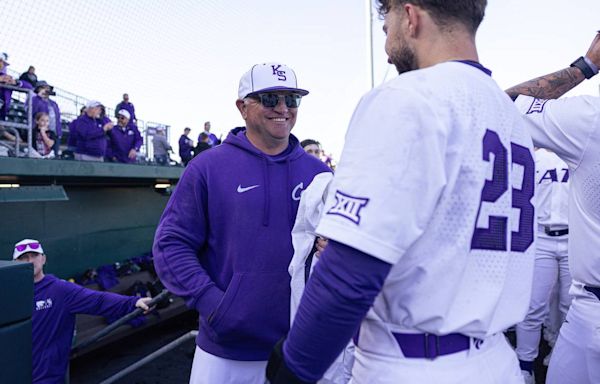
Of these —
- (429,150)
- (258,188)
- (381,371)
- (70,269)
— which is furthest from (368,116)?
(70,269)

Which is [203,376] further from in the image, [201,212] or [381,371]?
[381,371]

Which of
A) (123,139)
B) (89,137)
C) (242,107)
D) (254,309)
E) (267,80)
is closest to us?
(254,309)

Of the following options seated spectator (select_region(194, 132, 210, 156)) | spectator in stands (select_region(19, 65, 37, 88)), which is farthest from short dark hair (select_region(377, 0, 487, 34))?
seated spectator (select_region(194, 132, 210, 156))

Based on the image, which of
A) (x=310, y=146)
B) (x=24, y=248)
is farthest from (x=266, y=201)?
(x=310, y=146)

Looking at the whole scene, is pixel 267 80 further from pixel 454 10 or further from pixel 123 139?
pixel 123 139

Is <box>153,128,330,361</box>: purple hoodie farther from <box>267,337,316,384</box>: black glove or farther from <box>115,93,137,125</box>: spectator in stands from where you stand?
<box>115,93,137,125</box>: spectator in stands

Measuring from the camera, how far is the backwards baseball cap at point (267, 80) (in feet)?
6.69

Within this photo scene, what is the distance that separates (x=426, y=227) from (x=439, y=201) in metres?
0.07

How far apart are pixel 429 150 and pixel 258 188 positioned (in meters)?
1.11

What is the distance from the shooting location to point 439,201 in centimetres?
100

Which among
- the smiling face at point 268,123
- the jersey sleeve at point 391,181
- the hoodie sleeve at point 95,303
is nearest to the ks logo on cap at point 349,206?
the jersey sleeve at point 391,181

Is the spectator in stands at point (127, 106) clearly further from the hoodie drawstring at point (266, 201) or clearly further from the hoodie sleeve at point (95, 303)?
the hoodie drawstring at point (266, 201)

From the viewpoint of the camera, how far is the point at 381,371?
1075mm

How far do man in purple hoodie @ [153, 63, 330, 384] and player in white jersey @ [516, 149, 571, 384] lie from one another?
2553mm
